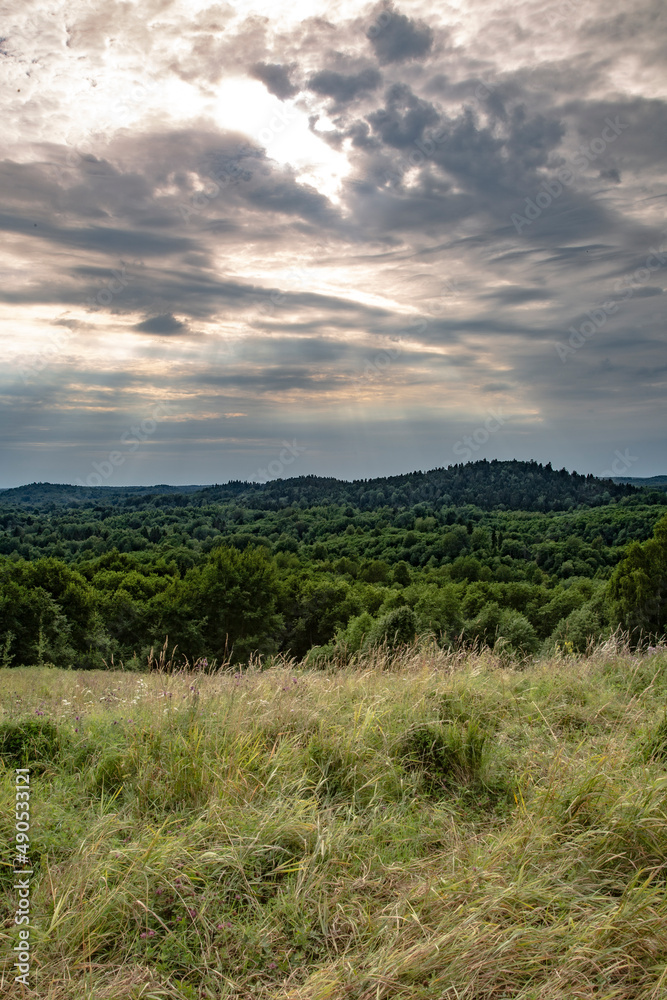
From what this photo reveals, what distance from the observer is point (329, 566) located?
78.6m

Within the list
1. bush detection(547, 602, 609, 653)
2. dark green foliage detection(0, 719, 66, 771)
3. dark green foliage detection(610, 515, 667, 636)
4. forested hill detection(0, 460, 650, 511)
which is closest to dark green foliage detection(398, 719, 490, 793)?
dark green foliage detection(0, 719, 66, 771)

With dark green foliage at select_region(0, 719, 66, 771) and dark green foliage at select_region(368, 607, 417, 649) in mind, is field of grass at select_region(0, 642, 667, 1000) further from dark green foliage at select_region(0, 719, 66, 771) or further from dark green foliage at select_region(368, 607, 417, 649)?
dark green foliage at select_region(368, 607, 417, 649)

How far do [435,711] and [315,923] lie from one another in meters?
2.33

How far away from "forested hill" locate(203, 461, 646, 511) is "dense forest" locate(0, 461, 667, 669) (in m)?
0.58

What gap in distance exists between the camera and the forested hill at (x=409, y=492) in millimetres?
135000

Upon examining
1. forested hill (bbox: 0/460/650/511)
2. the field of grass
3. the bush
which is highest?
forested hill (bbox: 0/460/650/511)

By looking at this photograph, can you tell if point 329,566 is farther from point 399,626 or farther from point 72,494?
point 72,494

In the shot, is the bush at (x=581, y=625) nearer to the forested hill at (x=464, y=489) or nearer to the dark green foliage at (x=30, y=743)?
the dark green foliage at (x=30, y=743)

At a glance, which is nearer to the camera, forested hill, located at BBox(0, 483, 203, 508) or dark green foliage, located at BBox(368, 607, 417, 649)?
dark green foliage, located at BBox(368, 607, 417, 649)

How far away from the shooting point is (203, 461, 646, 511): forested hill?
13500 cm

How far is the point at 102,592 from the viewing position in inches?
1956

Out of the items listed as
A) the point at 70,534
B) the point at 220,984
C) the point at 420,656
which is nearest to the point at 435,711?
the point at 420,656

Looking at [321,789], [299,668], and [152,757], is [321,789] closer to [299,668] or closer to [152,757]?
[152,757]

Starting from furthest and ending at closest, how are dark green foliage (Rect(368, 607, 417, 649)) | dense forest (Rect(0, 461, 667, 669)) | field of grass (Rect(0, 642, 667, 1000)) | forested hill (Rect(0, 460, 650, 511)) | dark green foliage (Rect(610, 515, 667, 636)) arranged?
forested hill (Rect(0, 460, 650, 511)) → dense forest (Rect(0, 461, 667, 669)) → dark green foliage (Rect(368, 607, 417, 649)) → dark green foliage (Rect(610, 515, 667, 636)) → field of grass (Rect(0, 642, 667, 1000))
